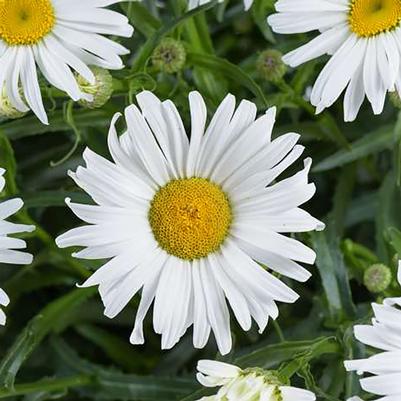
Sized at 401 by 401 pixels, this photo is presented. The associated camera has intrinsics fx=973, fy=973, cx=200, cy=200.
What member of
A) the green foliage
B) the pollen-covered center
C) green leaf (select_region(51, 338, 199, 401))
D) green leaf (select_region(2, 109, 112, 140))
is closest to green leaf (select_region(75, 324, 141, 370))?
the green foliage

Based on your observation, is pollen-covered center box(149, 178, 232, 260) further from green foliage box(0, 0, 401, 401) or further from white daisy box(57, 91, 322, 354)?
green foliage box(0, 0, 401, 401)

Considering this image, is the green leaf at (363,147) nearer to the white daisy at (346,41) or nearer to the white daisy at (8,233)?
the white daisy at (346,41)

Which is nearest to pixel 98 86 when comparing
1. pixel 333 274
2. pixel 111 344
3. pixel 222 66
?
pixel 222 66

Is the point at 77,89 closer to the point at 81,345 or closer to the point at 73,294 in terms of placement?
the point at 73,294

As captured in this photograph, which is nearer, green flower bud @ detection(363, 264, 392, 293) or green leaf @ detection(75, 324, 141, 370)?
green flower bud @ detection(363, 264, 392, 293)

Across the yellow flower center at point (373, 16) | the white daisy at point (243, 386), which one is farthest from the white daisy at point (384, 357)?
the yellow flower center at point (373, 16)

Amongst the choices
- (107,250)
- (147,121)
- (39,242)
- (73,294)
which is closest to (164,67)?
(147,121)

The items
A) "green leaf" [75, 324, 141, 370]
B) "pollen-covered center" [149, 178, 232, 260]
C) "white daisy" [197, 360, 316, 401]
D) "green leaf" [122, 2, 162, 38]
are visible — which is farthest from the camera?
"green leaf" [75, 324, 141, 370]
